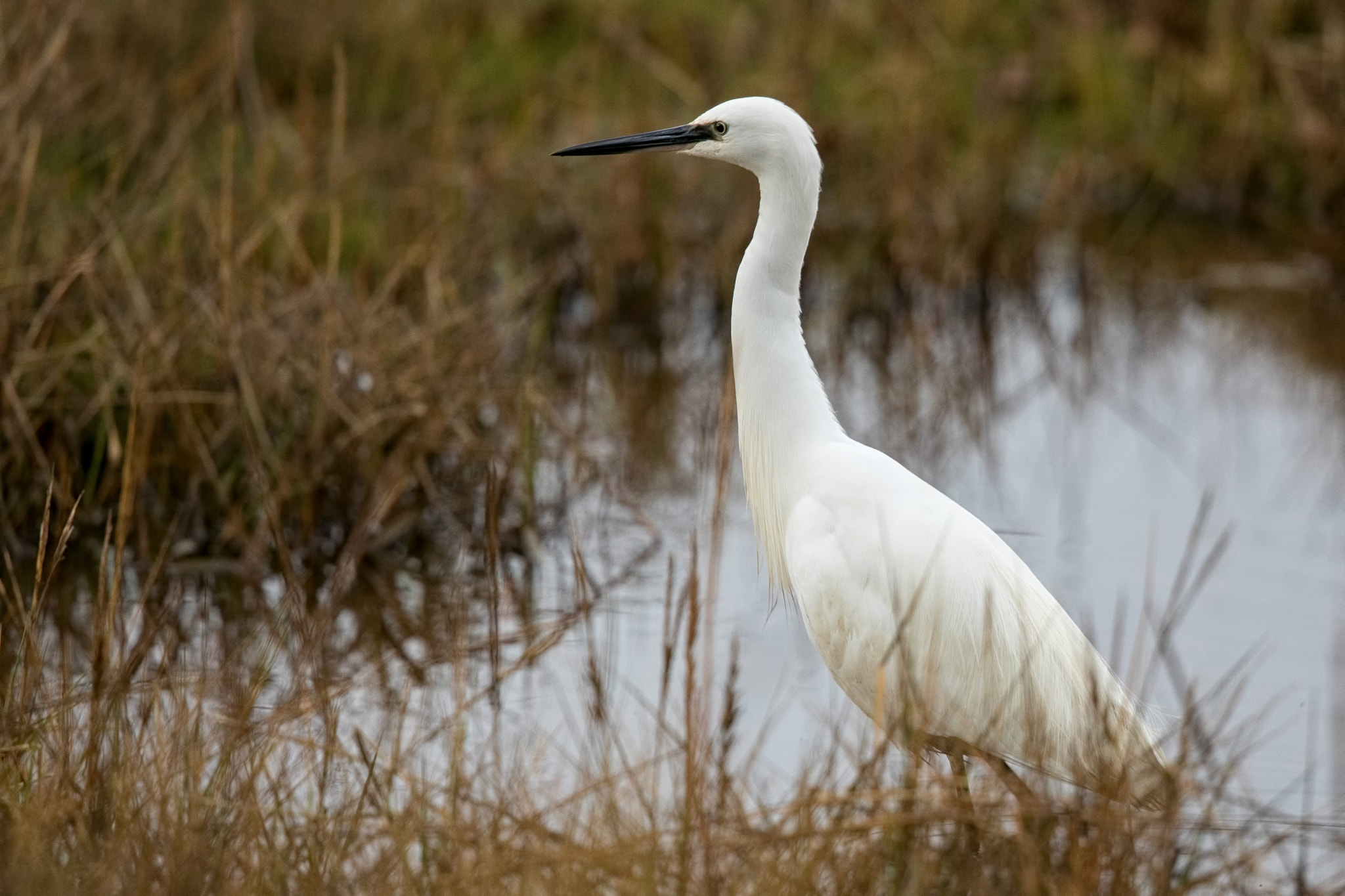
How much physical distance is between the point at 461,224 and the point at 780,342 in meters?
2.74

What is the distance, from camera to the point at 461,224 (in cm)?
584

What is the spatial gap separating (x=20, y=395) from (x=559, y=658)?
1.35 m

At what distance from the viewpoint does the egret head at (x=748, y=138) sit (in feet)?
10.4

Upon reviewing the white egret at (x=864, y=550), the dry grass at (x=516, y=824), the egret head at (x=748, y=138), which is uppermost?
the egret head at (x=748, y=138)

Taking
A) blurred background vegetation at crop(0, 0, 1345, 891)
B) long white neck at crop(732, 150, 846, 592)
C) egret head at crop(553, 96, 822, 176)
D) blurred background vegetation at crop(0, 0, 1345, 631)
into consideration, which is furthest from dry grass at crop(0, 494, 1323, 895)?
egret head at crop(553, 96, 822, 176)

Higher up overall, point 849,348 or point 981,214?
point 981,214

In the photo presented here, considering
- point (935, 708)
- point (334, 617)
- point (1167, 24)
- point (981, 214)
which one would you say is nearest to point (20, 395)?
point (334, 617)

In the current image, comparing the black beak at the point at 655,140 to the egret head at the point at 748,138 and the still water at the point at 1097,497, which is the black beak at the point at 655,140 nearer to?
the egret head at the point at 748,138

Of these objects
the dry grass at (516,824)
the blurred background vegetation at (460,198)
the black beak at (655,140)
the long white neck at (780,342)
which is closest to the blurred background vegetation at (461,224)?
the blurred background vegetation at (460,198)

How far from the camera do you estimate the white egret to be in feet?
9.86

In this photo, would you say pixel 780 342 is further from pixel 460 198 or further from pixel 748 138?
pixel 460 198

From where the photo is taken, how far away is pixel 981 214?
6684 millimetres

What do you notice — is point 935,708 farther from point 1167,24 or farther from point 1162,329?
point 1167,24

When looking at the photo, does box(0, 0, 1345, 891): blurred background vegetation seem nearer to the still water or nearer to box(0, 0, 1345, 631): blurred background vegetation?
box(0, 0, 1345, 631): blurred background vegetation
